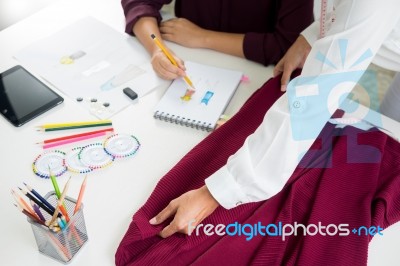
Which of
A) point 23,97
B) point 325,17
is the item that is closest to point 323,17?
point 325,17

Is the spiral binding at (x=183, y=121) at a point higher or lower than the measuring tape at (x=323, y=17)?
lower

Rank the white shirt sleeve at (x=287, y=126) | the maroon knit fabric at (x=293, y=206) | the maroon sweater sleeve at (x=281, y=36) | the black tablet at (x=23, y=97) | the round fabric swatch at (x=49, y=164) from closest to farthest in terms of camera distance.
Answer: the white shirt sleeve at (x=287, y=126) < the maroon knit fabric at (x=293, y=206) < the round fabric swatch at (x=49, y=164) < the black tablet at (x=23, y=97) < the maroon sweater sleeve at (x=281, y=36)

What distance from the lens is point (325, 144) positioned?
857mm

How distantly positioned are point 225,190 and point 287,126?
15cm

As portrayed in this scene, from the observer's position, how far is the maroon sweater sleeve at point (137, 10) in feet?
3.87

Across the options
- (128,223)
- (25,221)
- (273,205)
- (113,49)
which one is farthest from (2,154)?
(273,205)

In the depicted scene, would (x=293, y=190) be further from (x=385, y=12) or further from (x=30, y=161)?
(x=30, y=161)

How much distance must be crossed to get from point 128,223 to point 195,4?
0.77m

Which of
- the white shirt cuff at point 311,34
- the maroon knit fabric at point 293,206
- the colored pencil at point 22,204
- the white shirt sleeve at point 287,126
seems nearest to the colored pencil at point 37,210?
the colored pencil at point 22,204

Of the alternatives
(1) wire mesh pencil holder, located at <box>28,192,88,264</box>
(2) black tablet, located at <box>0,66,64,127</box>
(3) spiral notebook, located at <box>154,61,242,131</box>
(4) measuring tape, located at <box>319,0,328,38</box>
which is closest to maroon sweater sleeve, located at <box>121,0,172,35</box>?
(3) spiral notebook, located at <box>154,61,242,131</box>

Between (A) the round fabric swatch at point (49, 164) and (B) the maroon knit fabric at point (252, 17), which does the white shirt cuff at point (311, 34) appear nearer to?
(B) the maroon knit fabric at point (252, 17)

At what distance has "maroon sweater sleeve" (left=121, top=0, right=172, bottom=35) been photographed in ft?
3.87

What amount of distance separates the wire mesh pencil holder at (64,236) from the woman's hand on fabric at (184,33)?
2.10 feet

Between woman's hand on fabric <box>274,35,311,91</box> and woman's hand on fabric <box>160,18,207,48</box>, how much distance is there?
252mm
